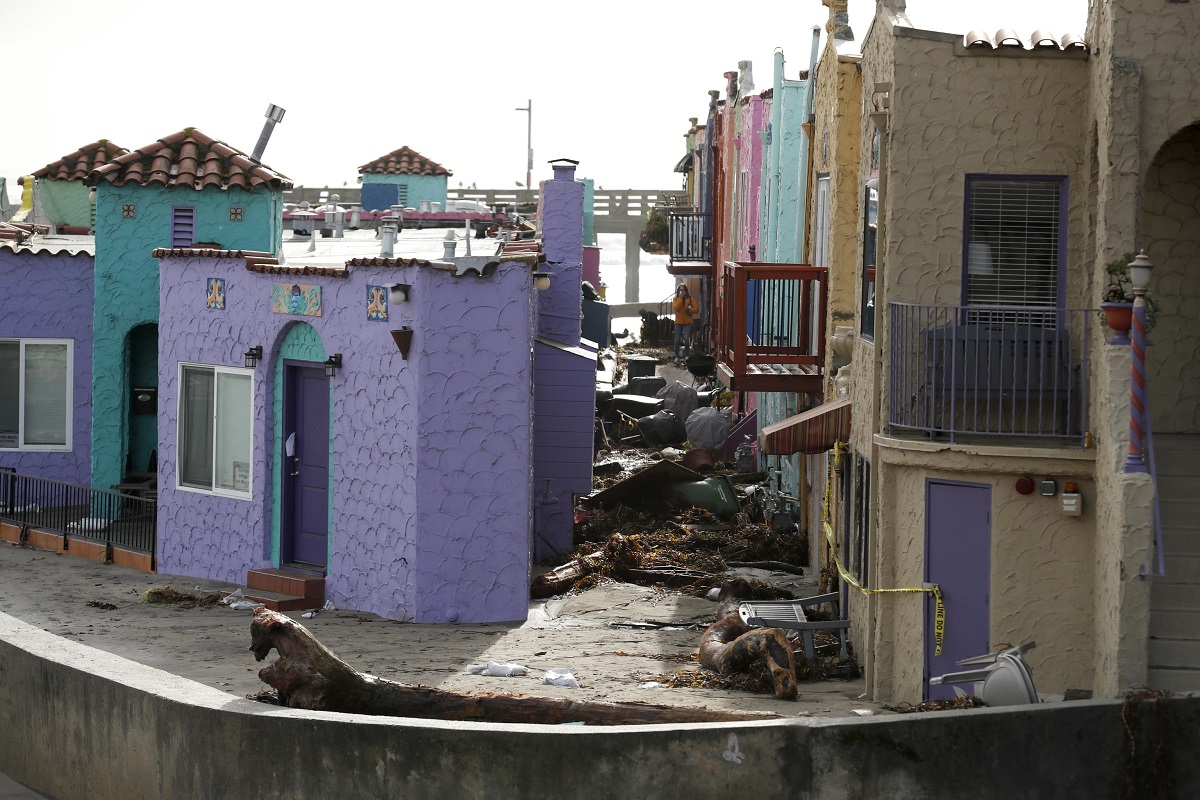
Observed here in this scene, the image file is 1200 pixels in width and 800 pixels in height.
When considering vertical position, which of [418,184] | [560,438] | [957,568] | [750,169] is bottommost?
[957,568]

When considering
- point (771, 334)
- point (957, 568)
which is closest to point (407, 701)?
point (957, 568)

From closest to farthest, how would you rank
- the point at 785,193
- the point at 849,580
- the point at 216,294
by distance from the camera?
the point at 849,580 → the point at 216,294 → the point at 785,193

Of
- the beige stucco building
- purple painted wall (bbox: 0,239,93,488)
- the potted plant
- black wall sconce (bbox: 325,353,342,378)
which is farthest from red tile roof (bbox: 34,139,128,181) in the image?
the potted plant

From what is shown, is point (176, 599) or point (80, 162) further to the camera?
point (80, 162)

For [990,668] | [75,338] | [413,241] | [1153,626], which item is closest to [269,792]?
[990,668]

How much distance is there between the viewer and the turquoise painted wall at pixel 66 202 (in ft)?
110

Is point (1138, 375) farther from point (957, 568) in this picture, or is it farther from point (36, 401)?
point (36, 401)

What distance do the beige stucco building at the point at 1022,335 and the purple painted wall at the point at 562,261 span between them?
792 centimetres

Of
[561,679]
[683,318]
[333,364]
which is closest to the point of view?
[561,679]

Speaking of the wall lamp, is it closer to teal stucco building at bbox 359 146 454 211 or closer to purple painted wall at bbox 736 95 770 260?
purple painted wall at bbox 736 95 770 260

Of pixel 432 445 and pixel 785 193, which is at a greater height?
pixel 785 193

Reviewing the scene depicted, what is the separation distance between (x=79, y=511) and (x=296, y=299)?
6.59 m

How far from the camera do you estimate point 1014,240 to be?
537 inches

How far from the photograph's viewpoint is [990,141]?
1348 cm
